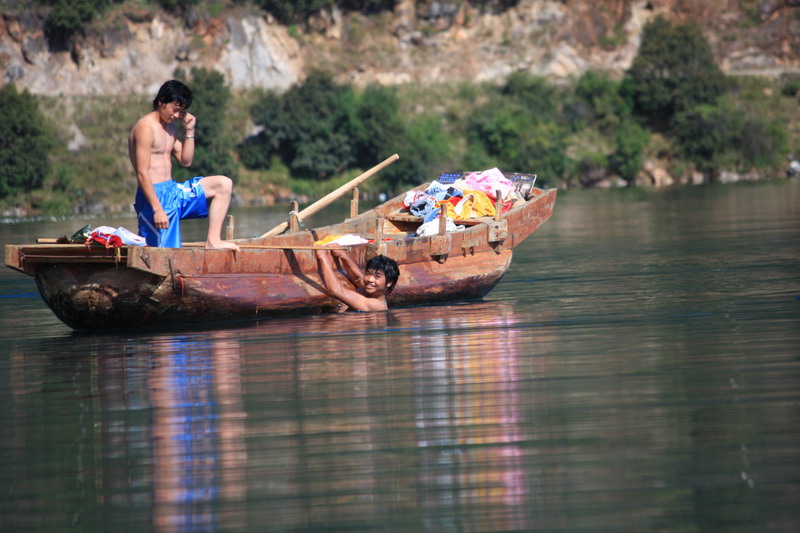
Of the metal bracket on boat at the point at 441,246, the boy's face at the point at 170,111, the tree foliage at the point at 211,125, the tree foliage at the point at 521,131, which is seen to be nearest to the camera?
the boy's face at the point at 170,111

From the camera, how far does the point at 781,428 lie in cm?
580

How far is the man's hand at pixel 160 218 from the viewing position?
985cm

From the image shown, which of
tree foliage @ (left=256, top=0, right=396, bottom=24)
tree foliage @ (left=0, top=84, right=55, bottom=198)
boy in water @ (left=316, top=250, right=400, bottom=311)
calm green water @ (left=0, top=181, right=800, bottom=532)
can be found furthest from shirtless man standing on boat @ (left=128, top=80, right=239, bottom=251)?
tree foliage @ (left=256, top=0, right=396, bottom=24)

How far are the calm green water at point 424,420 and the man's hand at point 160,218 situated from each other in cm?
88

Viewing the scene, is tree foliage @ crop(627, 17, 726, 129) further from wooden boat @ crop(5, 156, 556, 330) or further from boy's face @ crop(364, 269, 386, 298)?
boy's face @ crop(364, 269, 386, 298)

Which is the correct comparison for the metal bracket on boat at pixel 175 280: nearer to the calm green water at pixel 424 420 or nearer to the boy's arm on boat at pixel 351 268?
the calm green water at pixel 424 420

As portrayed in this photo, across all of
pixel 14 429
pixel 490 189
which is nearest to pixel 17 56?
pixel 490 189

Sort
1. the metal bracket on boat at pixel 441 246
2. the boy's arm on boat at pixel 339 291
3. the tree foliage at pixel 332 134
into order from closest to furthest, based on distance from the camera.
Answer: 1. the boy's arm on boat at pixel 339 291
2. the metal bracket on boat at pixel 441 246
3. the tree foliage at pixel 332 134

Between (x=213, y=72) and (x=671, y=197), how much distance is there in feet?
69.7

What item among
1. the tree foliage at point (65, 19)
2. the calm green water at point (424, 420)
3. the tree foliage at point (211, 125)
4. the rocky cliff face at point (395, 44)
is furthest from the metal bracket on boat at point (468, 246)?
the tree foliage at point (65, 19)

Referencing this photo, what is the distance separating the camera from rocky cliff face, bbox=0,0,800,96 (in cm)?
4994

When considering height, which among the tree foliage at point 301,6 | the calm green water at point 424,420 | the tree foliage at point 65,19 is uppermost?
the tree foliage at point 301,6

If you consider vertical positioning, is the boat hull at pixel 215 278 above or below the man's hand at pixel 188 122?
below

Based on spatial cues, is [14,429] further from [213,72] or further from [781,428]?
[213,72]
